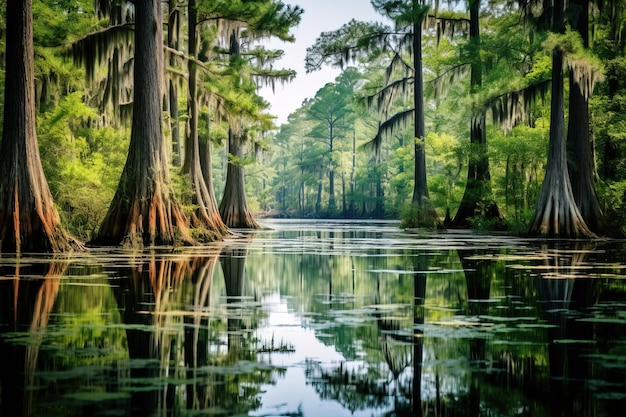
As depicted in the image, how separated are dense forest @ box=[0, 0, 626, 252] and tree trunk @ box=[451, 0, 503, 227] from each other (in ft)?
0.22

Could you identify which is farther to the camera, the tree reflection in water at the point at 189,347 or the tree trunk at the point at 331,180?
the tree trunk at the point at 331,180

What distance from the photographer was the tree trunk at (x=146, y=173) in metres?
14.1

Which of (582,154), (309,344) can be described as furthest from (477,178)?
(309,344)

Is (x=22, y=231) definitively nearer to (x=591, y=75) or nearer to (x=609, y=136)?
(x=591, y=75)

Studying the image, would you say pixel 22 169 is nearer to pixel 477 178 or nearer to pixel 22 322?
pixel 22 322

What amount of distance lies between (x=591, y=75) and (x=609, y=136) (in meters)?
3.54

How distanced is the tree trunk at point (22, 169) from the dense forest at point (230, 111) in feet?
0.08

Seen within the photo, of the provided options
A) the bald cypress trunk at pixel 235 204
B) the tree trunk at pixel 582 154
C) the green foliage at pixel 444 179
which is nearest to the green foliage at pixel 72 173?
the tree trunk at pixel 582 154

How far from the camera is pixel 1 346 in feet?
13.4

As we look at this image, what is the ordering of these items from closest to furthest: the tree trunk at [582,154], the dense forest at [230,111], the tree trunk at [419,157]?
the dense forest at [230,111] → the tree trunk at [582,154] → the tree trunk at [419,157]

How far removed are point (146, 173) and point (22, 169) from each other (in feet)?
9.87

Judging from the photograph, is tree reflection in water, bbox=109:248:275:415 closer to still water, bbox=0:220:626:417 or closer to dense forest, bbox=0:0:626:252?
still water, bbox=0:220:626:417

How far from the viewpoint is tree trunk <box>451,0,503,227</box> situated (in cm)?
2614

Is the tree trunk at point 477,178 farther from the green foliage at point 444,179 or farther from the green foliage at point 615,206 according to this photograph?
the green foliage at point 615,206
